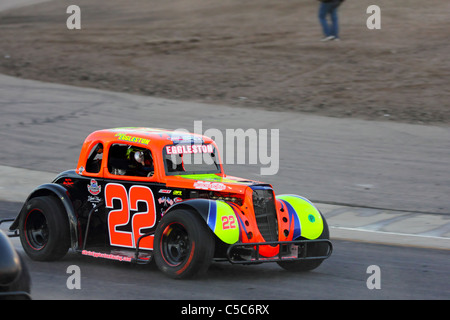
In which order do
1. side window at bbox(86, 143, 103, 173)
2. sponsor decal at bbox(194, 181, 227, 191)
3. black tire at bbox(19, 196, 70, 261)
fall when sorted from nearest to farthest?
sponsor decal at bbox(194, 181, 227, 191) → black tire at bbox(19, 196, 70, 261) → side window at bbox(86, 143, 103, 173)

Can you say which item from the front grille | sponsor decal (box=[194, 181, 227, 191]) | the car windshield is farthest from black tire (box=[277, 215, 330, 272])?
the car windshield

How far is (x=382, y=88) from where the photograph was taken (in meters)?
21.9

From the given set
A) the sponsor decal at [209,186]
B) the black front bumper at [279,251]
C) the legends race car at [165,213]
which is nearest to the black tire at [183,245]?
the legends race car at [165,213]

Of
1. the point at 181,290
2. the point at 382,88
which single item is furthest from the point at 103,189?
the point at 382,88

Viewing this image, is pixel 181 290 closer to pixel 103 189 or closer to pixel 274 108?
pixel 103 189

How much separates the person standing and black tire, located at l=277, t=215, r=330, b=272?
15.8m

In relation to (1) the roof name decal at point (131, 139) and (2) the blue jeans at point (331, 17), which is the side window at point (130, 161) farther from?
(2) the blue jeans at point (331, 17)

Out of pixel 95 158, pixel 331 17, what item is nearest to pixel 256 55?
pixel 331 17

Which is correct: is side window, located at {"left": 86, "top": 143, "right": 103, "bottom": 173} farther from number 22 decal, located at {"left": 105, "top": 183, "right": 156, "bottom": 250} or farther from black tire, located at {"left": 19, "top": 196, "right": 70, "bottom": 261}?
black tire, located at {"left": 19, "top": 196, "right": 70, "bottom": 261}

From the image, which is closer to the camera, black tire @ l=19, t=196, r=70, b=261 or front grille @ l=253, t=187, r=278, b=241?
front grille @ l=253, t=187, r=278, b=241

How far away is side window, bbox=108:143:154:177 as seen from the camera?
30.9 feet

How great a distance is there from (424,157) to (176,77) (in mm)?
9687

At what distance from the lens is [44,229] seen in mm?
9766
